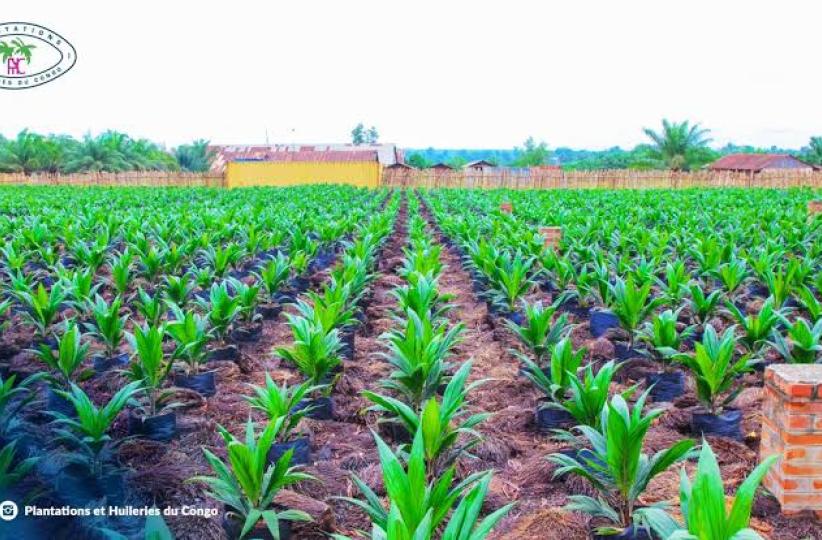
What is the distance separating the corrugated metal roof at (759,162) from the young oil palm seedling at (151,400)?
A: 5793 centimetres

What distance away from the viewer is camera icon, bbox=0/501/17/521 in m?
3.00

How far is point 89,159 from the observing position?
4794 cm

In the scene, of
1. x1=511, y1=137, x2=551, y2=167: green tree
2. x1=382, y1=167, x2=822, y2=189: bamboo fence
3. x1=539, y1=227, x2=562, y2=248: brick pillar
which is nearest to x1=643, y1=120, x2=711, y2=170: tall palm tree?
x1=382, y1=167, x2=822, y2=189: bamboo fence

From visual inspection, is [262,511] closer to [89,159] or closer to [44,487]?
[44,487]

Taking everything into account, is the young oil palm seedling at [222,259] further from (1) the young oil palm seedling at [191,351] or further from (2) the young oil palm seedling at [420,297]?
(1) the young oil palm seedling at [191,351]

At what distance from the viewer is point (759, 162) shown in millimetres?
57938

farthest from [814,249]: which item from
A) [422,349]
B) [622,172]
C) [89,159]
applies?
[89,159]

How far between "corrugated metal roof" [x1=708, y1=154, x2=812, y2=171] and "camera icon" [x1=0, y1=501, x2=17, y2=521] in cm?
5936

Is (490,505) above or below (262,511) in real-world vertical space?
below

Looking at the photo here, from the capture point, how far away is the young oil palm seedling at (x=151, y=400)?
4.30m

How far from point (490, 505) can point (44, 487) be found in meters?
2.13

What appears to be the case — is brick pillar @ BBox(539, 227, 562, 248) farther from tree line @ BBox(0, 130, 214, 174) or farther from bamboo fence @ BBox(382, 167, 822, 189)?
tree line @ BBox(0, 130, 214, 174)

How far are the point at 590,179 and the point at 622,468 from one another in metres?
41.6

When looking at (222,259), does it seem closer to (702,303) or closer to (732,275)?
(702,303)
